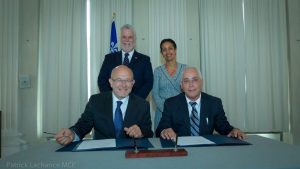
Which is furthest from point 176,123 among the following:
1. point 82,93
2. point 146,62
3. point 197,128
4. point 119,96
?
point 82,93

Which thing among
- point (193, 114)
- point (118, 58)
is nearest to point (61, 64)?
point (118, 58)

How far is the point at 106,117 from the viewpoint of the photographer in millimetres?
2248

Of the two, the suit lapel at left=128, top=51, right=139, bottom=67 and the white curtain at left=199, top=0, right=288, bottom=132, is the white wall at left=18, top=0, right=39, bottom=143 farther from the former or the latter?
the white curtain at left=199, top=0, right=288, bottom=132

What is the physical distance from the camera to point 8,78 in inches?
183

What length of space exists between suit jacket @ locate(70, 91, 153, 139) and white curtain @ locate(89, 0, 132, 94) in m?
2.57

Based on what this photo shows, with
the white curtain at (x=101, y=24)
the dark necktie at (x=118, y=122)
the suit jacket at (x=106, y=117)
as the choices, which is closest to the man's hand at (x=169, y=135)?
the suit jacket at (x=106, y=117)

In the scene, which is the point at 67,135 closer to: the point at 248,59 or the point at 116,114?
the point at 116,114

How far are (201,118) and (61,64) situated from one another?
333cm

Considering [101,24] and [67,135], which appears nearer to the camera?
[67,135]

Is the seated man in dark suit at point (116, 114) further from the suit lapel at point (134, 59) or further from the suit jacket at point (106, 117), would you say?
the suit lapel at point (134, 59)

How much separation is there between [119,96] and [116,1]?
10.0 ft

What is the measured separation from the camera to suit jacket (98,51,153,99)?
3.54 m

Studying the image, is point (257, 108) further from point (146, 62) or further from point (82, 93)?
point (82, 93)

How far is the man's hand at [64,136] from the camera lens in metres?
1.81
